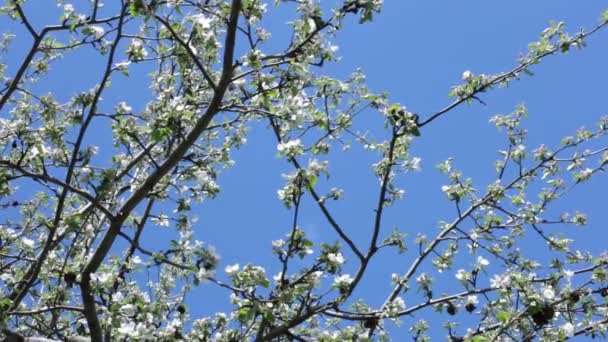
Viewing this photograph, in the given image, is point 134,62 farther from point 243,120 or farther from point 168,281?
point 168,281

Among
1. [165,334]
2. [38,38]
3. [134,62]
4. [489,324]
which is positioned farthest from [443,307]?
[38,38]

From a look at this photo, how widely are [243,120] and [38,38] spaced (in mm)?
1832

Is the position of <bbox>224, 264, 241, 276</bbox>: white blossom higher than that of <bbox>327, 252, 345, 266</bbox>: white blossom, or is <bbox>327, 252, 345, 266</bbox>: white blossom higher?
<bbox>327, 252, 345, 266</bbox>: white blossom

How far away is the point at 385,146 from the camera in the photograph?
600cm

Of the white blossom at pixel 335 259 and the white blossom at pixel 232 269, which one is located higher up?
the white blossom at pixel 335 259

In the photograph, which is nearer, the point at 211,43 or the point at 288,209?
the point at 288,209

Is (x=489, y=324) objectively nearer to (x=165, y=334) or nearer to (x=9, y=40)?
(x=165, y=334)

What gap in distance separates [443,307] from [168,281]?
10.7 ft

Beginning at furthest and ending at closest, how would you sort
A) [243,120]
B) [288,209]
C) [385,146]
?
1. [243,120]
2. [385,146]
3. [288,209]

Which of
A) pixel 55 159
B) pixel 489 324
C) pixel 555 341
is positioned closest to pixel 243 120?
pixel 55 159

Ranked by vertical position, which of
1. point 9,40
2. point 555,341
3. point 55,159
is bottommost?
point 555,341

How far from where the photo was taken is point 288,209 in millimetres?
4992

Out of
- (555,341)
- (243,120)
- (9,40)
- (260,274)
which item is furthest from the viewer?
(9,40)

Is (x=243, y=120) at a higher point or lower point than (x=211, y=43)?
higher
